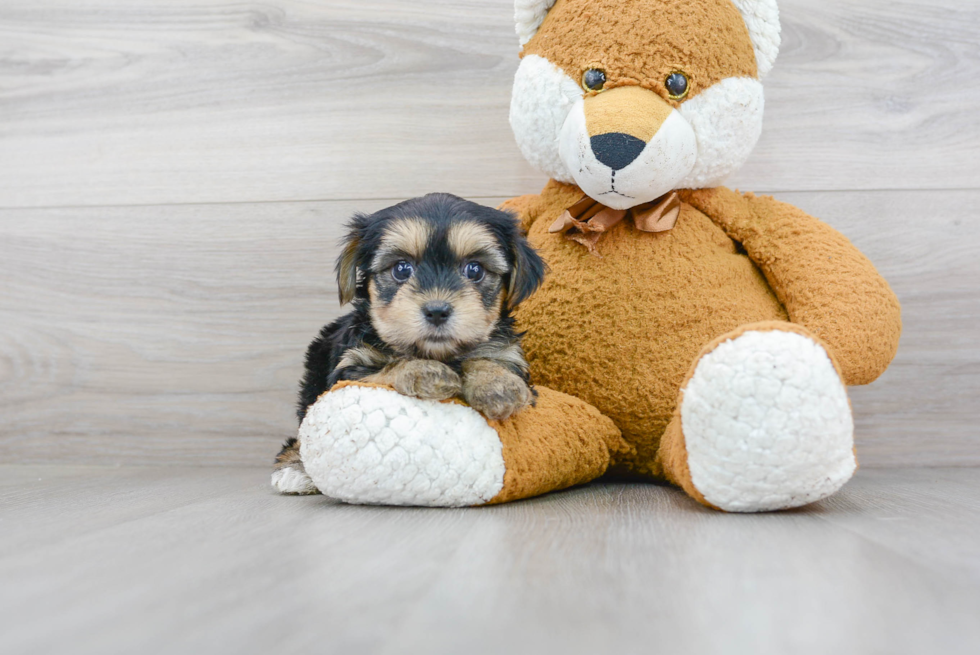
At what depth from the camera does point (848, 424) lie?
121cm

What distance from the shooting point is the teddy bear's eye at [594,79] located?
1.52 m

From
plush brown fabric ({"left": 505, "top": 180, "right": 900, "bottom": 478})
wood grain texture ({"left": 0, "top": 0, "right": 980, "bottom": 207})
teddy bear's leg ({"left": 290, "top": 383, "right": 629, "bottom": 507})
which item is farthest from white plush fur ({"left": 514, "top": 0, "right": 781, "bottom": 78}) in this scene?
teddy bear's leg ({"left": 290, "top": 383, "right": 629, "bottom": 507})

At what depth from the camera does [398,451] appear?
4.17 ft

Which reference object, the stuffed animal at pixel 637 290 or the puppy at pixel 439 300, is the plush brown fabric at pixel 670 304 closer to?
the stuffed animal at pixel 637 290

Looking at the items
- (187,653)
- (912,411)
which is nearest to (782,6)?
(912,411)

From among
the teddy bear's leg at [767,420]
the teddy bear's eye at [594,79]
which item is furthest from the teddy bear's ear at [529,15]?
the teddy bear's leg at [767,420]

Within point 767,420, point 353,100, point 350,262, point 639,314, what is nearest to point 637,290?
point 639,314

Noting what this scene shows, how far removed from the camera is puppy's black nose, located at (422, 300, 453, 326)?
1327mm

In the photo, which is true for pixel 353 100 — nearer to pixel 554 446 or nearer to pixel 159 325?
pixel 159 325

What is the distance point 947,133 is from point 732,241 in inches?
32.0

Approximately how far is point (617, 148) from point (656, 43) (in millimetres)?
259

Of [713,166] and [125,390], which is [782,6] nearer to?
[713,166]

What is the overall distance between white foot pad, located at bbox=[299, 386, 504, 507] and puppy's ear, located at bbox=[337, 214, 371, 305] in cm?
28

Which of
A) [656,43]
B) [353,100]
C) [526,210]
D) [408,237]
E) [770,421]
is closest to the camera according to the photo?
[770,421]
